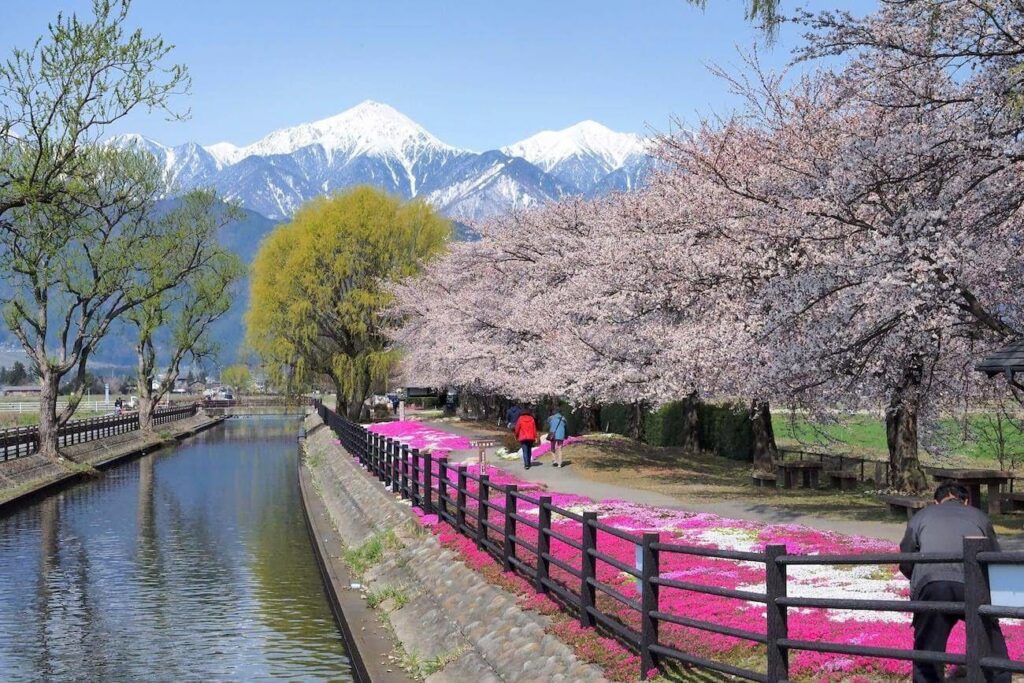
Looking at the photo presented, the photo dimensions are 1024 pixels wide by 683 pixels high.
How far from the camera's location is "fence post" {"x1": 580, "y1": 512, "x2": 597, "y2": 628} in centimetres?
1299

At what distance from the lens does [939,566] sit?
861 centimetres

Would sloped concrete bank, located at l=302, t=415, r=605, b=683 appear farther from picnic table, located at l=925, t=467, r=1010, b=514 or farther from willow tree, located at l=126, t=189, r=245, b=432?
willow tree, located at l=126, t=189, r=245, b=432

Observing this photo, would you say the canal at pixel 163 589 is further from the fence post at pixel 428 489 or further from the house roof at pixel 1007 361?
the house roof at pixel 1007 361

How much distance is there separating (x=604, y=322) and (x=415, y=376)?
99.3 feet

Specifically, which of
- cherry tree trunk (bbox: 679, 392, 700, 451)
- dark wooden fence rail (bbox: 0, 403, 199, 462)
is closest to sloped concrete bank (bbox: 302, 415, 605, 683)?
cherry tree trunk (bbox: 679, 392, 700, 451)

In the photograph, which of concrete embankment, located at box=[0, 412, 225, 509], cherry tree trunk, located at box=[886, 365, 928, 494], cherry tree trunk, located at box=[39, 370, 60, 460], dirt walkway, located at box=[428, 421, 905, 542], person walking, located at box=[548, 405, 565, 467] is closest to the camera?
dirt walkway, located at box=[428, 421, 905, 542]

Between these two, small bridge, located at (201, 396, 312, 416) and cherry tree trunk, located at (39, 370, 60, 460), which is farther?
small bridge, located at (201, 396, 312, 416)

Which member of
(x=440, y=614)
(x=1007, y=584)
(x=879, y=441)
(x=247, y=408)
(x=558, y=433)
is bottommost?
(x=440, y=614)

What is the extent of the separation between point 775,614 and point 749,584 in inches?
197

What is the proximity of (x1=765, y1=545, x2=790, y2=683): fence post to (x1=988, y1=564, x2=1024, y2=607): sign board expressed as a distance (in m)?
2.00

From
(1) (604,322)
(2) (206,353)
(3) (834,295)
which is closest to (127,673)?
(3) (834,295)

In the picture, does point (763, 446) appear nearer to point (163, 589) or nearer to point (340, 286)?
point (163, 589)

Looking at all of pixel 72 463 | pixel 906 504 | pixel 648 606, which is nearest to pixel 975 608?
pixel 648 606

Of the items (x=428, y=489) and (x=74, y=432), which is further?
(x=74, y=432)
